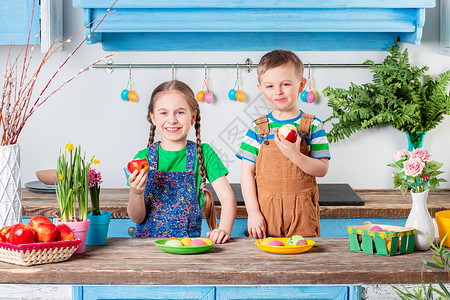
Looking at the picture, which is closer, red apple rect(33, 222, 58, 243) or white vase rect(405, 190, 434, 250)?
red apple rect(33, 222, 58, 243)

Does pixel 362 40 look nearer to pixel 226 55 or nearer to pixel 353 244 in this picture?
pixel 226 55

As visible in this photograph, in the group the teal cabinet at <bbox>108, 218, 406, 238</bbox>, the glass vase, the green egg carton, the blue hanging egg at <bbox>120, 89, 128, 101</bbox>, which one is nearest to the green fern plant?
the glass vase

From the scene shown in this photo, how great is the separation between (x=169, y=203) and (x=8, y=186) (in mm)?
509

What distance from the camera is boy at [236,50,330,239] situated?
1.95m

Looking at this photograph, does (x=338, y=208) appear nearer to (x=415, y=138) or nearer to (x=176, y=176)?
(x=415, y=138)

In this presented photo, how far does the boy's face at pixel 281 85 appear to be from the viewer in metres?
1.91

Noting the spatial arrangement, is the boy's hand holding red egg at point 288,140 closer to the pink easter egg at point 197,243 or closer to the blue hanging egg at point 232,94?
the pink easter egg at point 197,243

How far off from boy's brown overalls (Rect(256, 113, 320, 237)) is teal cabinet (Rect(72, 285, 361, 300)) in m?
0.62

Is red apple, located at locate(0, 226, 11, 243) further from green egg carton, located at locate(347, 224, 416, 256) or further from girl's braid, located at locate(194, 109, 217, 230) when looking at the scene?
green egg carton, located at locate(347, 224, 416, 256)

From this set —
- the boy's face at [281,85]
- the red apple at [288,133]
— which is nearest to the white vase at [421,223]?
the red apple at [288,133]

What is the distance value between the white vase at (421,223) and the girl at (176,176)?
559mm

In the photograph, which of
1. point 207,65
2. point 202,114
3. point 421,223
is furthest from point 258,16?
point 421,223

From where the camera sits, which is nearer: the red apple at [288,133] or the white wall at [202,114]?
the red apple at [288,133]

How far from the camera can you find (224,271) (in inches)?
53.1
